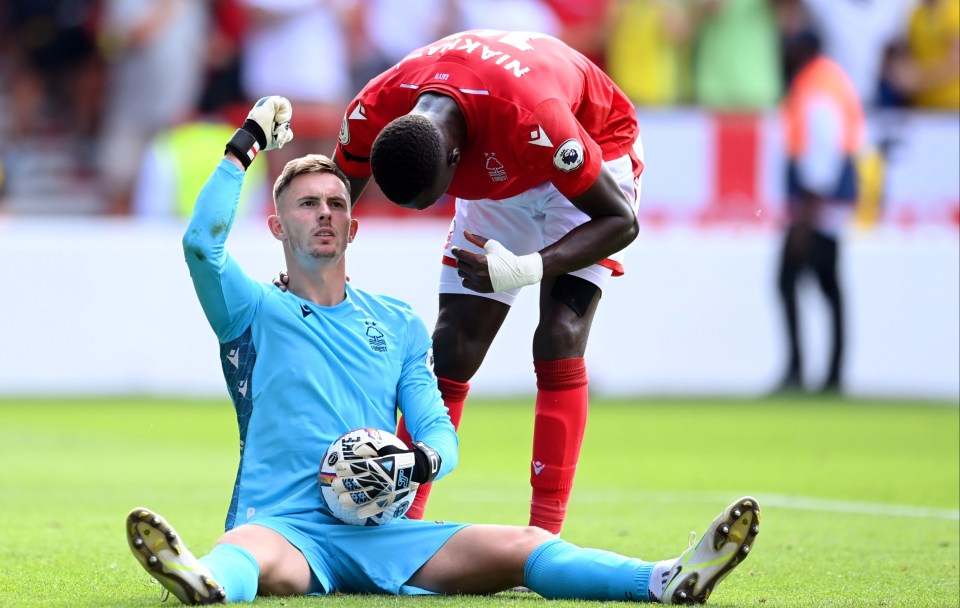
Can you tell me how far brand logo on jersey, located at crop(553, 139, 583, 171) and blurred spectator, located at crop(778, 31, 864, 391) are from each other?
9.36 metres

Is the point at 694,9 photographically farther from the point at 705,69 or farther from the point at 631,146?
the point at 631,146

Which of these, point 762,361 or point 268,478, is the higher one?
point 268,478

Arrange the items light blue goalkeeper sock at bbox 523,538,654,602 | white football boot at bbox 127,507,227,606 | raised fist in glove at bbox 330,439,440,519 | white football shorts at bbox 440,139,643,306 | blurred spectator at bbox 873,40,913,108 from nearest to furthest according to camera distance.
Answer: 1. white football boot at bbox 127,507,227,606
2. raised fist in glove at bbox 330,439,440,519
3. light blue goalkeeper sock at bbox 523,538,654,602
4. white football shorts at bbox 440,139,643,306
5. blurred spectator at bbox 873,40,913,108

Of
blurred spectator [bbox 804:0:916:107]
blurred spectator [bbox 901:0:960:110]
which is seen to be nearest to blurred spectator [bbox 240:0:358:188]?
blurred spectator [bbox 804:0:916:107]

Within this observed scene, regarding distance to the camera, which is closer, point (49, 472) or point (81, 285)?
point (49, 472)

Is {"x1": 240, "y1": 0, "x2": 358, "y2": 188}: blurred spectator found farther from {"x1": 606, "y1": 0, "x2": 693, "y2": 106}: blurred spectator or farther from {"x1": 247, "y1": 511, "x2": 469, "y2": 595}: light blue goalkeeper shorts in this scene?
{"x1": 247, "y1": 511, "x2": 469, "y2": 595}: light blue goalkeeper shorts

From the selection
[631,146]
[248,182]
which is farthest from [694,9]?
[631,146]

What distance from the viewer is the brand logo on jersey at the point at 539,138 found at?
5613 millimetres

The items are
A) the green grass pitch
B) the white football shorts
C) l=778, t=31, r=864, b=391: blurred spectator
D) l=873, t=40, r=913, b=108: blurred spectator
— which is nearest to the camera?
the green grass pitch

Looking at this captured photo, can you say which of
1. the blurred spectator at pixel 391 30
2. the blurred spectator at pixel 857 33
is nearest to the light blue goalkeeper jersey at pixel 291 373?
the blurred spectator at pixel 391 30

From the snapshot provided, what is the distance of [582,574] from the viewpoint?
5.02 meters

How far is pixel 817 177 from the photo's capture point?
15.2 meters

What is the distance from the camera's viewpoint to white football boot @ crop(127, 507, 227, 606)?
445 centimetres

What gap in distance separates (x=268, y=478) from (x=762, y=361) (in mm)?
10236
